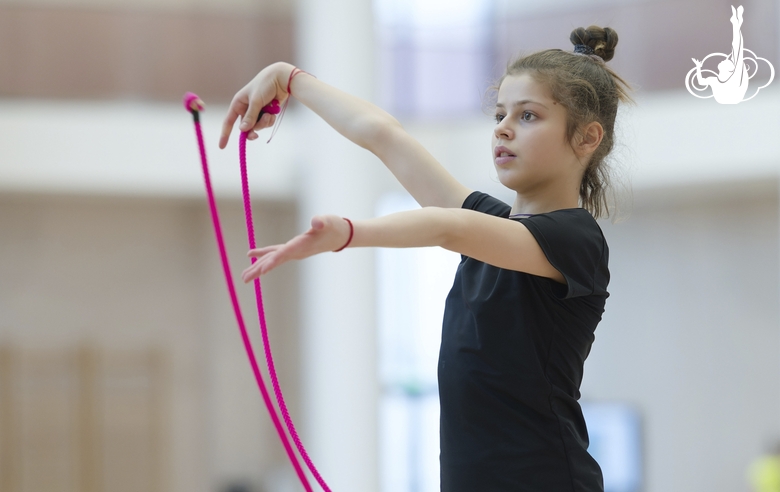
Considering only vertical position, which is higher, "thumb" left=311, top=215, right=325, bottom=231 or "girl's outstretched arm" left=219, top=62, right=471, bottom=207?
"girl's outstretched arm" left=219, top=62, right=471, bottom=207

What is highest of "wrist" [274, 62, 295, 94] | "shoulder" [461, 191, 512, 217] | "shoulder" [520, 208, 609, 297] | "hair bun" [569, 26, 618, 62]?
"hair bun" [569, 26, 618, 62]

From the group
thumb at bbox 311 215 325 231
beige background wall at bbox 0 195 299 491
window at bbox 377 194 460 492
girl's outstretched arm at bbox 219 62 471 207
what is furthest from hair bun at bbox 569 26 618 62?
window at bbox 377 194 460 492

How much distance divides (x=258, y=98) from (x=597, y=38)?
1.58ft

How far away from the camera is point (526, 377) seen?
98cm

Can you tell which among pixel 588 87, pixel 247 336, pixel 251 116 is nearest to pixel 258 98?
pixel 251 116

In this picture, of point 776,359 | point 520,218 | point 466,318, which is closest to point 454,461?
point 466,318

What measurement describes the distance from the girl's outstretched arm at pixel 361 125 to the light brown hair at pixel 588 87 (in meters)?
0.16

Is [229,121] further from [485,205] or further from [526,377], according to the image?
[526,377]

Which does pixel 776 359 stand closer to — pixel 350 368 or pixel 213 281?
pixel 350 368

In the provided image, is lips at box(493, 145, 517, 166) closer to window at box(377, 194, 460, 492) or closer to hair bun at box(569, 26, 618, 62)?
hair bun at box(569, 26, 618, 62)

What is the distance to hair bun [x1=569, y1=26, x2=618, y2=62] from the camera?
117cm

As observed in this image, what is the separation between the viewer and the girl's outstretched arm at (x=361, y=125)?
3.89 ft

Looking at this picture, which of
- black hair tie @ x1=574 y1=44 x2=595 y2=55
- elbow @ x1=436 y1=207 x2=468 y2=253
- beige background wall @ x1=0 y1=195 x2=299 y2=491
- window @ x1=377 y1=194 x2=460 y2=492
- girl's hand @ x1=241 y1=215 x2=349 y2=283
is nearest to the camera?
girl's hand @ x1=241 y1=215 x2=349 y2=283

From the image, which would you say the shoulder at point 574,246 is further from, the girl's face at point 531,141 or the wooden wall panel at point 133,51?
the wooden wall panel at point 133,51
